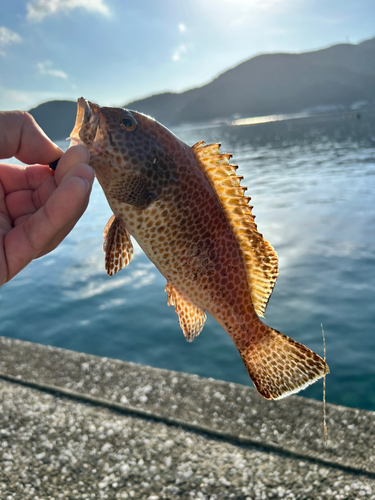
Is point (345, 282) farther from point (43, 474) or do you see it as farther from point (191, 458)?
point (43, 474)

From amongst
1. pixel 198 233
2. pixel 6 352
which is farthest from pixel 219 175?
pixel 6 352

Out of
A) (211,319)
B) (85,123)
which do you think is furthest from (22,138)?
(211,319)

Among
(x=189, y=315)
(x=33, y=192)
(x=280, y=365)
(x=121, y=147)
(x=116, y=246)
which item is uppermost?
(x=121, y=147)

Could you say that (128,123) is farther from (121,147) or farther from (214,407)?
(214,407)

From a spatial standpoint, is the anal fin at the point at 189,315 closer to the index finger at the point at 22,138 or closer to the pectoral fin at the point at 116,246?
the pectoral fin at the point at 116,246

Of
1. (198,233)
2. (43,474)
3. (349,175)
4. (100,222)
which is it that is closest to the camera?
(198,233)

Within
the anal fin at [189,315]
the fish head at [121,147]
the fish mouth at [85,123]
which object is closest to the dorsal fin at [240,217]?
the fish head at [121,147]

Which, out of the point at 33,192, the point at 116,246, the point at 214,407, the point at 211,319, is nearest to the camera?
the point at 116,246
